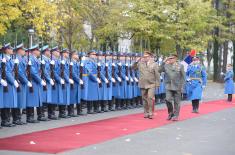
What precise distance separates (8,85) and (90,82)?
15.4 ft

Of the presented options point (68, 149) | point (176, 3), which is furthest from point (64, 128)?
point (176, 3)

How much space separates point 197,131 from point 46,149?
4.67m

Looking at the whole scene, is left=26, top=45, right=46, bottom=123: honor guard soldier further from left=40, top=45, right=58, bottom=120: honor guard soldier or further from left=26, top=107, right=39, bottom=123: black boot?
left=40, top=45, right=58, bottom=120: honor guard soldier

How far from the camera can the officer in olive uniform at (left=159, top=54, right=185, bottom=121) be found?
17844mm

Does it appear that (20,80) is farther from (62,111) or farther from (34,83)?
(62,111)

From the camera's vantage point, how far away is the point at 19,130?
14.5 m

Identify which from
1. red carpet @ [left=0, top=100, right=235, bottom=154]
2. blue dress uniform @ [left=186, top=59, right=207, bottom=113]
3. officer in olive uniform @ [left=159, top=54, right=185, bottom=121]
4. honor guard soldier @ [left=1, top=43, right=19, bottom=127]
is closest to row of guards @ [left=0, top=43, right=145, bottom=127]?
honor guard soldier @ [left=1, top=43, right=19, bottom=127]

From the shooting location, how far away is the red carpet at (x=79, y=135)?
11.7 m

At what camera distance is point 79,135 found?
535 inches

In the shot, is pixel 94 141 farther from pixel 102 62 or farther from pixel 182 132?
pixel 102 62

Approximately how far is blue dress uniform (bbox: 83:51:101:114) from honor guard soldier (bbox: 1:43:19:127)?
12.8 ft

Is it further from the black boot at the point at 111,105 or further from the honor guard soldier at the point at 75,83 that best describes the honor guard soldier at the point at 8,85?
the black boot at the point at 111,105

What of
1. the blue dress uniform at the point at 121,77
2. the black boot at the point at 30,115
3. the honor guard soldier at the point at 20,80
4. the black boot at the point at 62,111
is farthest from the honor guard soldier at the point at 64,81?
the blue dress uniform at the point at 121,77

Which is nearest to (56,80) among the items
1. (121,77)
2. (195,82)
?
(121,77)
